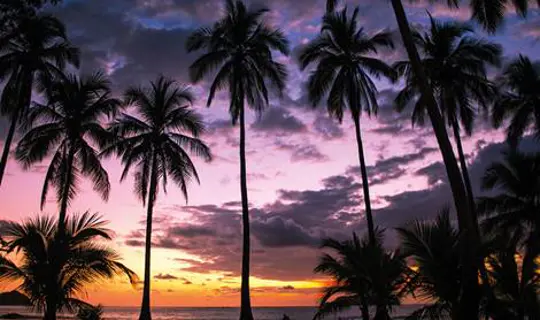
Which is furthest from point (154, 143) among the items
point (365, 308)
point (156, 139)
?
point (365, 308)

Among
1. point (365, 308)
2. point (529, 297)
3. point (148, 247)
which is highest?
point (148, 247)

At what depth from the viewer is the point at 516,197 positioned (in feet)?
88.5

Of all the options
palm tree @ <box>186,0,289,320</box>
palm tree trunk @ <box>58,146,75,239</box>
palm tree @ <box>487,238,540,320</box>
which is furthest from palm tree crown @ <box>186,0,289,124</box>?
palm tree @ <box>487,238,540,320</box>

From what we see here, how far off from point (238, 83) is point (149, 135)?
6385 mm

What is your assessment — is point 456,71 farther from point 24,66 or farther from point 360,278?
point 24,66

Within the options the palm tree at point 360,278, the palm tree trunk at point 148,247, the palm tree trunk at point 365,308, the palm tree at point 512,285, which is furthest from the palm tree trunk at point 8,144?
the palm tree at point 512,285

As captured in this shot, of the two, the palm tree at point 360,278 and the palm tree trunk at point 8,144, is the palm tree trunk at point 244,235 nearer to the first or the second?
the palm tree at point 360,278

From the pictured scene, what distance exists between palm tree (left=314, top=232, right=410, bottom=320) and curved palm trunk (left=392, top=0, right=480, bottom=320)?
93.2 inches

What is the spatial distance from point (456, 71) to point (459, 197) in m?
15.0

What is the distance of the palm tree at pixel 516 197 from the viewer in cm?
2619

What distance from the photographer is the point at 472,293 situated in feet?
36.4

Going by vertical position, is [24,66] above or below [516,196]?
above

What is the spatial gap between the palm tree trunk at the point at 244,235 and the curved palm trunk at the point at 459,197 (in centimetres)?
1267

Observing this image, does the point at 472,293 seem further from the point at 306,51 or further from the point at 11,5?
the point at 306,51
